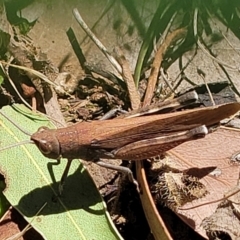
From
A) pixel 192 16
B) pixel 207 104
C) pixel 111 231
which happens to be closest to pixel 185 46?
pixel 192 16

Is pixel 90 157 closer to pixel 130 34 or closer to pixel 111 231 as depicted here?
pixel 111 231

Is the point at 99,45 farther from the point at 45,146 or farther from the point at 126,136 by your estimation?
the point at 45,146

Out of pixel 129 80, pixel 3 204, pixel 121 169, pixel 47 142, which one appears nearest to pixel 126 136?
pixel 121 169

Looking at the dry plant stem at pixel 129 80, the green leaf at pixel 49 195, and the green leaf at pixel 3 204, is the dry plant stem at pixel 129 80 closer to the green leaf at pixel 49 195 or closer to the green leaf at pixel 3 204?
the green leaf at pixel 49 195

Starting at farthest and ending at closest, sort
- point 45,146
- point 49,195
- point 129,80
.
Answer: point 129,80 < point 49,195 < point 45,146

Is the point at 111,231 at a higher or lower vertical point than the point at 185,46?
lower

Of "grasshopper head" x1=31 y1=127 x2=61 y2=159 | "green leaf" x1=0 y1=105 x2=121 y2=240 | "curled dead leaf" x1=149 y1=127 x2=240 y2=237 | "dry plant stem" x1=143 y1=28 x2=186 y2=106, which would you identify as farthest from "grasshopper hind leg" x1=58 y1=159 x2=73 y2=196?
"dry plant stem" x1=143 y1=28 x2=186 y2=106
